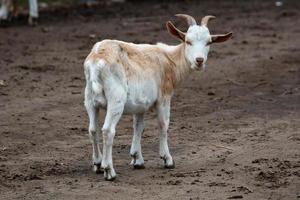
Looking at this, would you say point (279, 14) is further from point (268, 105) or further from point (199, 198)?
point (199, 198)

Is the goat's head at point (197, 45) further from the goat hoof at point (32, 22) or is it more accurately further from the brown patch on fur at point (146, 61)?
the goat hoof at point (32, 22)

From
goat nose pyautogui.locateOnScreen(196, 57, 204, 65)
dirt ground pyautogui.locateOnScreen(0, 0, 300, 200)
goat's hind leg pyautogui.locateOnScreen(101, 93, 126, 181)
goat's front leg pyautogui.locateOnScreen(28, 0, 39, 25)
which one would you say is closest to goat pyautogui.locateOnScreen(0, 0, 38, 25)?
goat's front leg pyautogui.locateOnScreen(28, 0, 39, 25)

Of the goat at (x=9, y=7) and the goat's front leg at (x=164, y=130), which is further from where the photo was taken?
the goat at (x=9, y=7)

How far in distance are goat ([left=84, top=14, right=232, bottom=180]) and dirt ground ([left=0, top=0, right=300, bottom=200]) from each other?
1.09 ft

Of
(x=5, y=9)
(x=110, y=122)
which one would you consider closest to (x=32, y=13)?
(x=5, y=9)

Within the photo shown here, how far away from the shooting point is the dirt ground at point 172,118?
873 centimetres

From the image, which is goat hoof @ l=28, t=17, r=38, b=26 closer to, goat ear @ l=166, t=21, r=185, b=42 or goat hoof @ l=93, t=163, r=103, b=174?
goat ear @ l=166, t=21, r=185, b=42

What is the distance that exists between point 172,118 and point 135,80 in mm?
2973

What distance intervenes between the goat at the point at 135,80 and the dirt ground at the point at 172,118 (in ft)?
1.09

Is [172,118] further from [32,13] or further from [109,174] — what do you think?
[32,13]

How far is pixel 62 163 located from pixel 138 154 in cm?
82

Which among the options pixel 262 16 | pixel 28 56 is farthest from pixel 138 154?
pixel 262 16

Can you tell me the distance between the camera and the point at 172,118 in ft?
39.2

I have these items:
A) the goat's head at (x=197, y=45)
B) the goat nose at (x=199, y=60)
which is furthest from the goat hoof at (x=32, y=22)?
the goat nose at (x=199, y=60)
